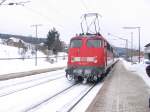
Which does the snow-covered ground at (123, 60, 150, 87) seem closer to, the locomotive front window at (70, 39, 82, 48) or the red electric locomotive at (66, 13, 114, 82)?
the red electric locomotive at (66, 13, 114, 82)

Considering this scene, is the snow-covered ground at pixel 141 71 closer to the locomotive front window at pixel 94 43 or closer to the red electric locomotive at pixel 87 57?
the red electric locomotive at pixel 87 57

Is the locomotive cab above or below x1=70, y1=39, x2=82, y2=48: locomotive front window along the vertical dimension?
below

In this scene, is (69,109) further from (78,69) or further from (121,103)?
(78,69)

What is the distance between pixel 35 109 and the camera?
452 inches

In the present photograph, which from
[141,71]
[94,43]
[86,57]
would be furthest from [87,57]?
[141,71]

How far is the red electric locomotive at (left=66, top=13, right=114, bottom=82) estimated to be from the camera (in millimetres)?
21656

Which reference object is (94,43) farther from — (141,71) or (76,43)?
(141,71)

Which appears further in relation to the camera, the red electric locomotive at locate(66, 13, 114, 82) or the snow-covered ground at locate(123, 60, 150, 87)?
the snow-covered ground at locate(123, 60, 150, 87)

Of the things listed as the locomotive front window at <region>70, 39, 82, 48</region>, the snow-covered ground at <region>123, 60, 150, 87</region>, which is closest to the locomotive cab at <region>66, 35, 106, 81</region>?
the locomotive front window at <region>70, 39, 82, 48</region>

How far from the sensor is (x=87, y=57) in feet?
72.2

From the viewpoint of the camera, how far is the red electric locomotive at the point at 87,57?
21.7 metres

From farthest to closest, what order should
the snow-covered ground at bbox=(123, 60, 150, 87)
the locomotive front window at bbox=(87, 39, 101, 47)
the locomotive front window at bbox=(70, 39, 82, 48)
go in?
the snow-covered ground at bbox=(123, 60, 150, 87)
the locomotive front window at bbox=(70, 39, 82, 48)
the locomotive front window at bbox=(87, 39, 101, 47)

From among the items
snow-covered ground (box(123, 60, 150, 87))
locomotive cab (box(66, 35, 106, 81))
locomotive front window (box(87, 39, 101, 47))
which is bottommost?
snow-covered ground (box(123, 60, 150, 87))

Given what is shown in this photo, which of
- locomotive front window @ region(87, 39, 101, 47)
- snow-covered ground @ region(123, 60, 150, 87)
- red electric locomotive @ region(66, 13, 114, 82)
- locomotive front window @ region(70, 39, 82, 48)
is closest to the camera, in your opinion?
red electric locomotive @ region(66, 13, 114, 82)
